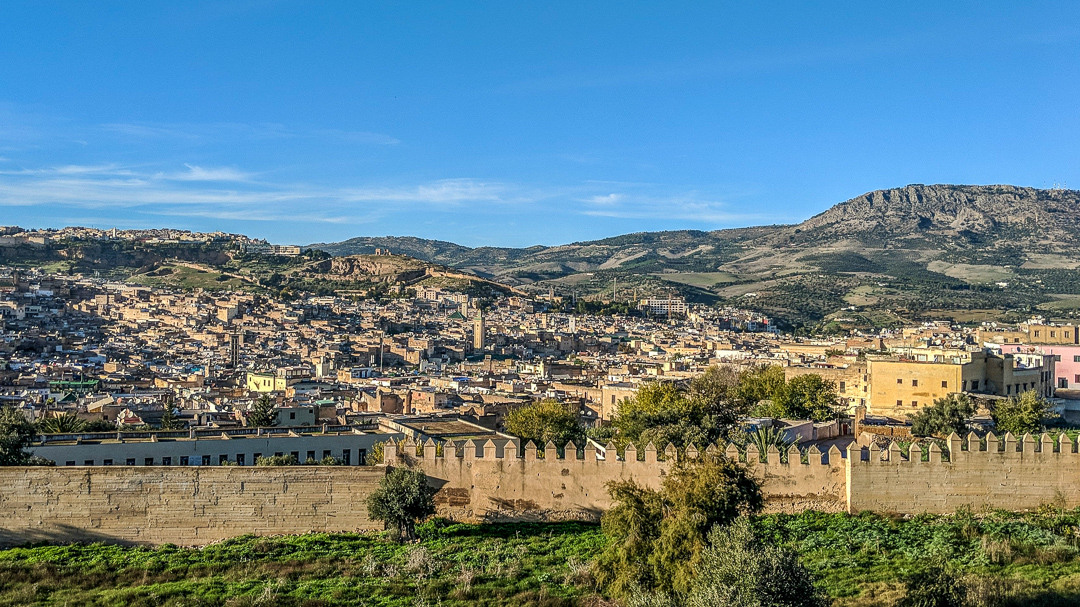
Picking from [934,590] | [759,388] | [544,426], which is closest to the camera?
[934,590]

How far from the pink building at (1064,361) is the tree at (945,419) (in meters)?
19.4

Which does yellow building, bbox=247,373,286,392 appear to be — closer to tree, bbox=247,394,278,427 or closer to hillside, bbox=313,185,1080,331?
tree, bbox=247,394,278,427

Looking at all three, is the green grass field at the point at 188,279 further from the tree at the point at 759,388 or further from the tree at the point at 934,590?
the tree at the point at 934,590

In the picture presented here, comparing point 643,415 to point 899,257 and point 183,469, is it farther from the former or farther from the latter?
point 899,257

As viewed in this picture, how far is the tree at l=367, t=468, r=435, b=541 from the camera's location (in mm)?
15180

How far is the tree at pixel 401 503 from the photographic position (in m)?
15.2

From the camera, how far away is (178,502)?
1575 centimetres

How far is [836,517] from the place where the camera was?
49.7ft

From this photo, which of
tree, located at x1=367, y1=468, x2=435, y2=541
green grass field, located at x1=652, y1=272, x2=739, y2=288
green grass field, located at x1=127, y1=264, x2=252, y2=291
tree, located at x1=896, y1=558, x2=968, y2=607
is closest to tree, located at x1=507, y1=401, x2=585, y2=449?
tree, located at x1=367, y1=468, x2=435, y2=541

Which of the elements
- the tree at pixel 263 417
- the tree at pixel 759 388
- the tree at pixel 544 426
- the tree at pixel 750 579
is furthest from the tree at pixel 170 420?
the tree at pixel 750 579

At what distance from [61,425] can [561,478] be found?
45.0ft

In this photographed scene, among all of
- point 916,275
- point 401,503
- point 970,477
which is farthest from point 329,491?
point 916,275

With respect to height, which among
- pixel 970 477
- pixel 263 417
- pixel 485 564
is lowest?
pixel 485 564

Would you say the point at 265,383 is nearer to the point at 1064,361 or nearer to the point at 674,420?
the point at 674,420
